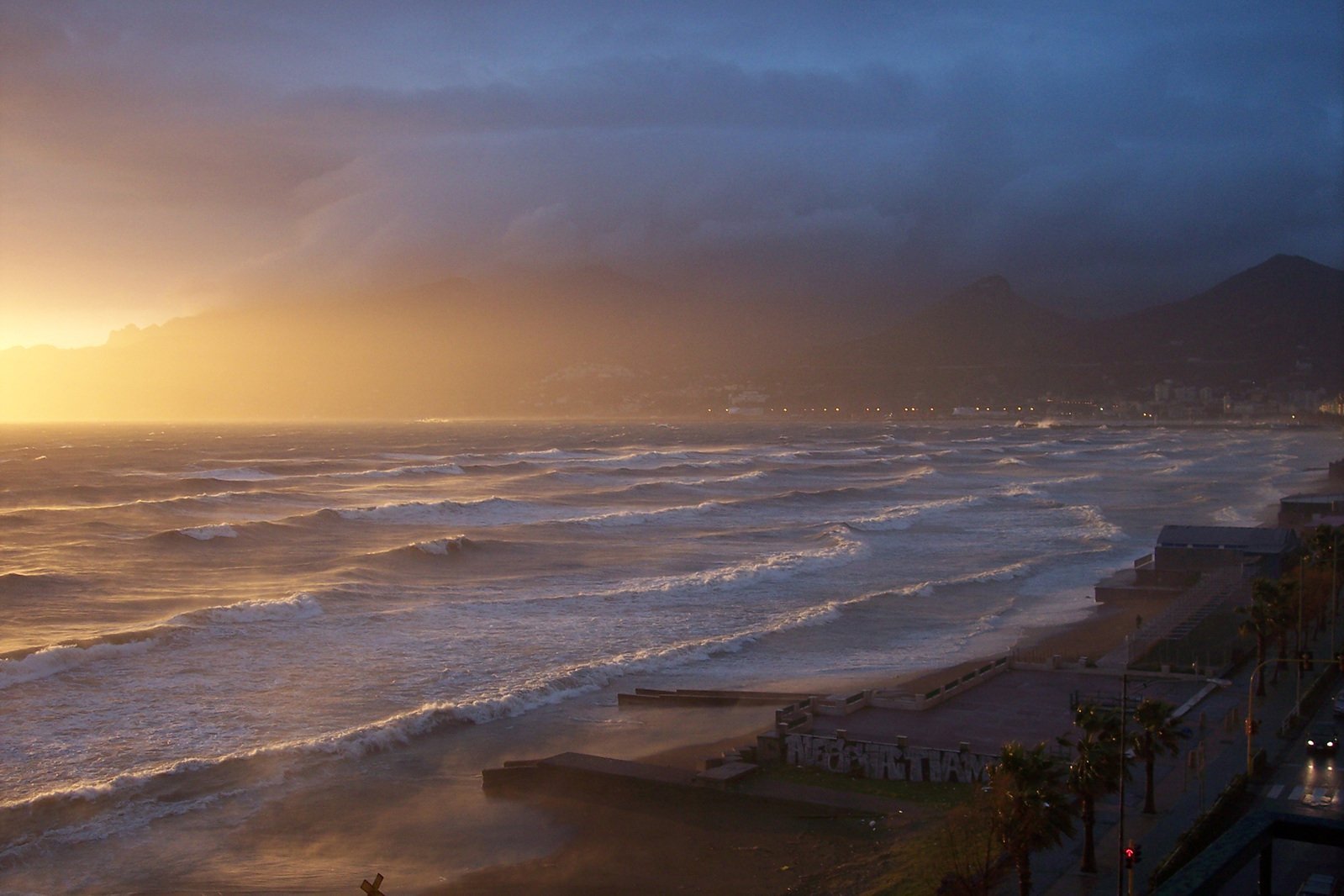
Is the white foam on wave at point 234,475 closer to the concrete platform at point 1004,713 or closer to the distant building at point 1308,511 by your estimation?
the distant building at point 1308,511

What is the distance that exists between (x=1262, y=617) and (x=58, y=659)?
119 feet

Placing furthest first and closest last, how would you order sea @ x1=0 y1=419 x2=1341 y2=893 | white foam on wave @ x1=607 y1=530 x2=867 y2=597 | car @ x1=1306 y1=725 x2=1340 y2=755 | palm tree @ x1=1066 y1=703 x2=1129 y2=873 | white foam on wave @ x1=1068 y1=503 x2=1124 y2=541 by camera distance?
white foam on wave @ x1=1068 y1=503 x2=1124 y2=541 < white foam on wave @ x1=607 y1=530 x2=867 y2=597 < car @ x1=1306 y1=725 x2=1340 y2=755 < sea @ x1=0 y1=419 x2=1341 y2=893 < palm tree @ x1=1066 y1=703 x2=1129 y2=873

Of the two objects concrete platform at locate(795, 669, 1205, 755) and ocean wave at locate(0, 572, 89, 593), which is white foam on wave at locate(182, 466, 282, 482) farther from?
concrete platform at locate(795, 669, 1205, 755)

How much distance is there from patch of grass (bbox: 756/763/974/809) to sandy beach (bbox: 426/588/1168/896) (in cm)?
69

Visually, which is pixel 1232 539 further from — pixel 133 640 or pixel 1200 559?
pixel 133 640

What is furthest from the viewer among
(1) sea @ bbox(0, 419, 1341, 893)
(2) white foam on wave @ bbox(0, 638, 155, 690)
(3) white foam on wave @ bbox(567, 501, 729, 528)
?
(3) white foam on wave @ bbox(567, 501, 729, 528)

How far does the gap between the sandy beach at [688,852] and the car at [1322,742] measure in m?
9.02

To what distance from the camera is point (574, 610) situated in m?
47.5

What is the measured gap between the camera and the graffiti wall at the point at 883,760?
2653 centimetres

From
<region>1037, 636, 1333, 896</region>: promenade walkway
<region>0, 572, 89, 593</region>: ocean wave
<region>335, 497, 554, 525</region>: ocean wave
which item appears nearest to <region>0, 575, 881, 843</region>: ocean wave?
<region>1037, 636, 1333, 896</region>: promenade walkway

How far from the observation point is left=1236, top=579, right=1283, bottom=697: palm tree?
33031mm

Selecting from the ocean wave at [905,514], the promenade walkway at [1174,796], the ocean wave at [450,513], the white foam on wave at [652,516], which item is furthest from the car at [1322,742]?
the ocean wave at [450,513]

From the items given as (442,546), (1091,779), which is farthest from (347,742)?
(442,546)

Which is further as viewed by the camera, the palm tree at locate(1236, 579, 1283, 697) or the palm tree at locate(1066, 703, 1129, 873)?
the palm tree at locate(1236, 579, 1283, 697)
